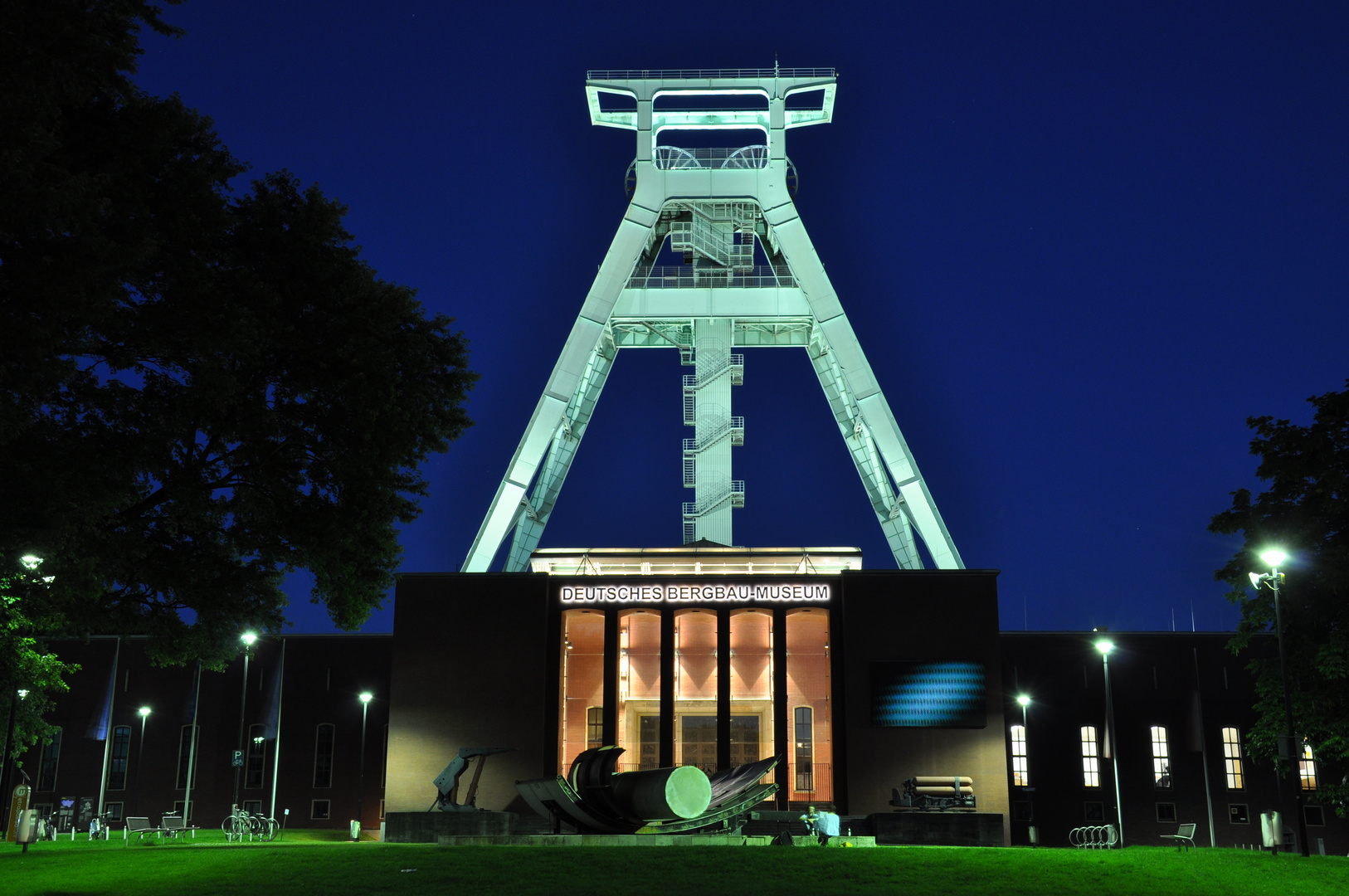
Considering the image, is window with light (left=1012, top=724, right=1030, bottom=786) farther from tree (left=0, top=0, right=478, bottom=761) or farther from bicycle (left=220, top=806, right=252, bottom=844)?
tree (left=0, top=0, right=478, bottom=761)

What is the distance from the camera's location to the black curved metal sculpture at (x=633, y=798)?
26.7 m

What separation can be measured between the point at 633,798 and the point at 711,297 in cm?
2358

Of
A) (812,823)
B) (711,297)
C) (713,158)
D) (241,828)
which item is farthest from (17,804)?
(713,158)

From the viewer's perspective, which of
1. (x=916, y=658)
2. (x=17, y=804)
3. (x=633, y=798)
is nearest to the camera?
(x=633, y=798)

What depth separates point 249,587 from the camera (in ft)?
72.8

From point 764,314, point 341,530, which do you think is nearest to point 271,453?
point 341,530

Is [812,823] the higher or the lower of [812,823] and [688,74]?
the lower

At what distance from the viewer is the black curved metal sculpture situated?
26688 millimetres

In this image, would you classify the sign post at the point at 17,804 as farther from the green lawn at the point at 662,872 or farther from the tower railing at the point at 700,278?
the tower railing at the point at 700,278

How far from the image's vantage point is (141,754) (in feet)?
156

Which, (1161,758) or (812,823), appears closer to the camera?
(812,823)

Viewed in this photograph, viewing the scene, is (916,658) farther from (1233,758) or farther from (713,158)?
(713,158)

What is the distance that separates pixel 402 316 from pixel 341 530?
3.98m

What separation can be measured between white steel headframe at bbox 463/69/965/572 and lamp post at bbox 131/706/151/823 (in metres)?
16.4
